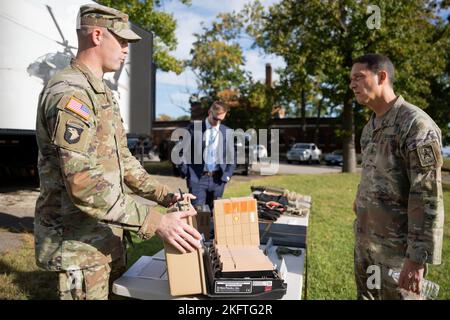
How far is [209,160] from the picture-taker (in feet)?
15.4

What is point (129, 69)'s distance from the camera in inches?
279

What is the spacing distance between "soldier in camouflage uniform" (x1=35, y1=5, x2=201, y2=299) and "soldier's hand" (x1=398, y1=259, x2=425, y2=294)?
1111mm

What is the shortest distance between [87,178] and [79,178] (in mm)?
30

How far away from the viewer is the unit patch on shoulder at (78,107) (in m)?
1.38

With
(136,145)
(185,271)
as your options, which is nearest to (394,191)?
(185,271)

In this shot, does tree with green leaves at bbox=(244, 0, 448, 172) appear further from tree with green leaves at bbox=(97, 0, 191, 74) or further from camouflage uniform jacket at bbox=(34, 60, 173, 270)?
camouflage uniform jacket at bbox=(34, 60, 173, 270)

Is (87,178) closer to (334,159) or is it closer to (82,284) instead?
(82,284)

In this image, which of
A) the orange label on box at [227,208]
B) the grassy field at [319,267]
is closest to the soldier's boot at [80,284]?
the orange label on box at [227,208]

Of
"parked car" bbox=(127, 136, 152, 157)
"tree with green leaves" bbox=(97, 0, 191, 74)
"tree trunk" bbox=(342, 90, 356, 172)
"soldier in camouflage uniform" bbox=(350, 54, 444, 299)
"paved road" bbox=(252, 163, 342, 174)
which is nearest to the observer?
"soldier in camouflage uniform" bbox=(350, 54, 444, 299)

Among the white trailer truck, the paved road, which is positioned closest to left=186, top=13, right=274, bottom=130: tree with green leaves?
the paved road

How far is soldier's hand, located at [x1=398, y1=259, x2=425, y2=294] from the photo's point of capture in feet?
5.65

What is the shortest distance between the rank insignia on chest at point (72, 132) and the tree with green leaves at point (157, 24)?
1232cm

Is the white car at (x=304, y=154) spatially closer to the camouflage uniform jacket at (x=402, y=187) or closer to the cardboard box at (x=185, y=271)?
the camouflage uniform jacket at (x=402, y=187)
